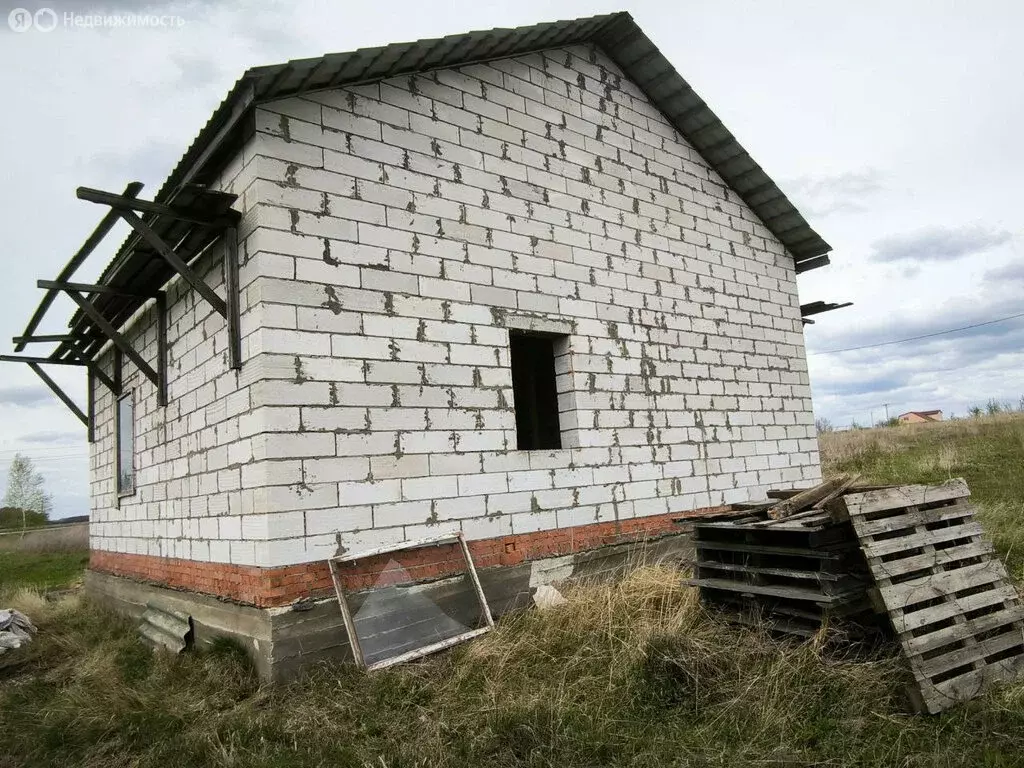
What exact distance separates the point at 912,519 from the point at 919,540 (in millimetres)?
137

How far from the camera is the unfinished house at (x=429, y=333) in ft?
17.6

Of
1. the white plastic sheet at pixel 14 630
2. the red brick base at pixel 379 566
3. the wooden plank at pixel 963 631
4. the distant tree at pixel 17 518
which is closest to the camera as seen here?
the wooden plank at pixel 963 631

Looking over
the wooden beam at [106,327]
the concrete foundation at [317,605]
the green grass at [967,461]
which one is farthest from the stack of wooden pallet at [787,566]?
the wooden beam at [106,327]

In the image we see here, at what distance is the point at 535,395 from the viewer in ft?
25.8

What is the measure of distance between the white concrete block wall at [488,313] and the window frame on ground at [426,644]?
0.42ft

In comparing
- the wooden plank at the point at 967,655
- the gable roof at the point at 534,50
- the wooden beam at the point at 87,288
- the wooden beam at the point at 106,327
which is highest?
the gable roof at the point at 534,50

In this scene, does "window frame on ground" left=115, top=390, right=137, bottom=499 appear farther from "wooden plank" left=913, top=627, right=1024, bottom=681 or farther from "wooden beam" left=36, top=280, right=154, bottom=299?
"wooden plank" left=913, top=627, right=1024, bottom=681

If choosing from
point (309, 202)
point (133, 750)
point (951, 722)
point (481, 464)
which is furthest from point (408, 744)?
point (309, 202)

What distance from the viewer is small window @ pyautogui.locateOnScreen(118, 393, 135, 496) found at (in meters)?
8.56

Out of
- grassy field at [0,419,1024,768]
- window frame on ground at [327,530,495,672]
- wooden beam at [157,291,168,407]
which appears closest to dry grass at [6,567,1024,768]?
grassy field at [0,419,1024,768]

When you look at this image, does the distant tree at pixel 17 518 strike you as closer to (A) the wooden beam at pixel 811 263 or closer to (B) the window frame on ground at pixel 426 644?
(B) the window frame on ground at pixel 426 644

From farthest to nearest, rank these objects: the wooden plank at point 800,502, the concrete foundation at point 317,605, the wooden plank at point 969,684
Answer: the concrete foundation at point 317,605 < the wooden plank at point 800,502 < the wooden plank at point 969,684

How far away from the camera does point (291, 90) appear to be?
5.62m

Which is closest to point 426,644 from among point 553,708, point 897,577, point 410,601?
point 410,601
